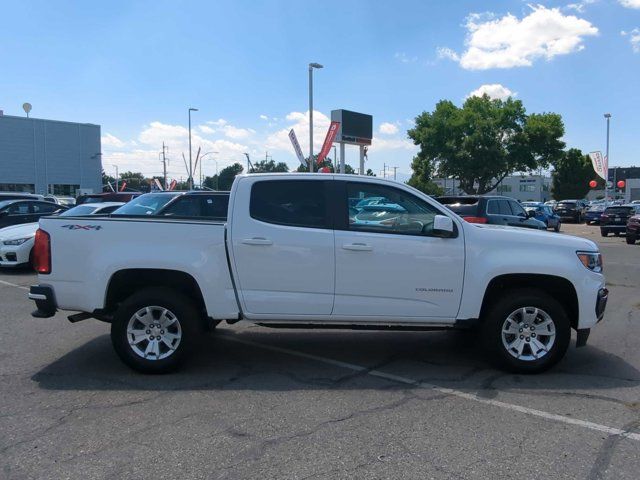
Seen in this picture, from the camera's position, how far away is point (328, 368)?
218 inches

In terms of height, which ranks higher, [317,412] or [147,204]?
[147,204]

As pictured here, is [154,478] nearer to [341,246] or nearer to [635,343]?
[341,246]

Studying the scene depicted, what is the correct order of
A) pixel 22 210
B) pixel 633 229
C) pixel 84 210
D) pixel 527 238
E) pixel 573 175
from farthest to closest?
1. pixel 573 175
2. pixel 633 229
3. pixel 22 210
4. pixel 84 210
5. pixel 527 238

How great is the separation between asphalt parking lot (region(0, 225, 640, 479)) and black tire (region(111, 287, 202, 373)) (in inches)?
5.2

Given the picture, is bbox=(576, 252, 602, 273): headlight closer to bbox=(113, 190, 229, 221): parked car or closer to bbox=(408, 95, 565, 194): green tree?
bbox=(113, 190, 229, 221): parked car

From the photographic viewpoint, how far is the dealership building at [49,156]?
187ft

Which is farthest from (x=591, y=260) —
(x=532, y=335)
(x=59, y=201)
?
(x=59, y=201)

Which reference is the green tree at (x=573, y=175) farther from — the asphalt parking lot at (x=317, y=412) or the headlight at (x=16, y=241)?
the asphalt parking lot at (x=317, y=412)

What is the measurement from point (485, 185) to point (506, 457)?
49655 mm

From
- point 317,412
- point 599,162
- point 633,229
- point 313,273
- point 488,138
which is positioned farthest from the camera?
point 488,138

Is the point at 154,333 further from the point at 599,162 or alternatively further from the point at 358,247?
the point at 599,162

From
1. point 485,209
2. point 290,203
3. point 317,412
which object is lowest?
point 317,412

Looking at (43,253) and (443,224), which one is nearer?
(443,224)

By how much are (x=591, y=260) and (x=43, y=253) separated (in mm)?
5348
